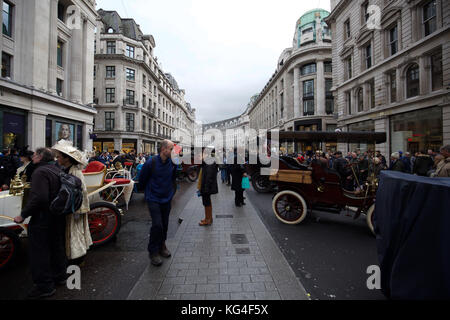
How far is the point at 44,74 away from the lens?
15.9 meters

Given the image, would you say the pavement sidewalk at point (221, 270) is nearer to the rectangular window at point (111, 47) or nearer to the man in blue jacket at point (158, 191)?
the man in blue jacket at point (158, 191)

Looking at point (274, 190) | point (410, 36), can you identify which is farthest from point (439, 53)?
point (274, 190)

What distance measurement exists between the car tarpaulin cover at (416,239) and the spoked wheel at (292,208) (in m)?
2.95

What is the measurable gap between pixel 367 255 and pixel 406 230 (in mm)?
2045

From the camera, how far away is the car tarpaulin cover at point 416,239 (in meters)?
1.76

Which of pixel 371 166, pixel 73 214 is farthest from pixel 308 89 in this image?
pixel 73 214

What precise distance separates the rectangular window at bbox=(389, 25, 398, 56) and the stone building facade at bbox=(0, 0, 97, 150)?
26395mm

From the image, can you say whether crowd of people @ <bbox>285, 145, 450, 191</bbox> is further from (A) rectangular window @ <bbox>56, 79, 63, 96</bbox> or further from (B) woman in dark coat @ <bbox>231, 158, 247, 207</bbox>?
(A) rectangular window @ <bbox>56, 79, 63, 96</bbox>

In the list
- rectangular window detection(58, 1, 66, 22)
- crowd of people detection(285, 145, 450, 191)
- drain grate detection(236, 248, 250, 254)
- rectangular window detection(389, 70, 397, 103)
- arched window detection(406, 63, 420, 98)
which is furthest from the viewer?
rectangular window detection(58, 1, 66, 22)

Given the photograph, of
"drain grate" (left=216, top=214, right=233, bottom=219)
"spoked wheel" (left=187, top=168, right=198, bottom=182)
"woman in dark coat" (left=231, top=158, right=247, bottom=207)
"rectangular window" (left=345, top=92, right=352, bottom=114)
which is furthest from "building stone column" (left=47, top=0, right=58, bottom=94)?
"rectangular window" (left=345, top=92, right=352, bottom=114)

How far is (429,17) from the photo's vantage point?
1345 centimetres

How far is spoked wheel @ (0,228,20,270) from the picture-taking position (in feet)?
9.87

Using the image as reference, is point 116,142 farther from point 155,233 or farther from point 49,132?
point 155,233

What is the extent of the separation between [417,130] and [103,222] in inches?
728
